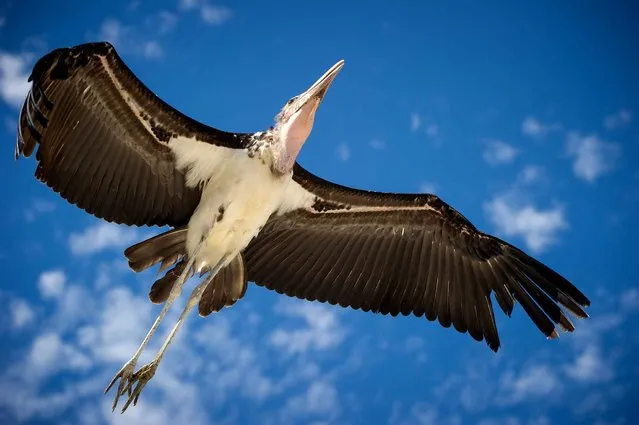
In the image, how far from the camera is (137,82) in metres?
9.61

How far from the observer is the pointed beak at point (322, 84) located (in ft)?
32.6


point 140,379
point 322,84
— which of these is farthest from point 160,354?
point 322,84

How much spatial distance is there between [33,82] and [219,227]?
288 cm

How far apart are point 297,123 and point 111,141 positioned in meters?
2.37

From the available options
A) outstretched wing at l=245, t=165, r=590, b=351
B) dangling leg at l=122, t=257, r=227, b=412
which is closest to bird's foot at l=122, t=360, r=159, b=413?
dangling leg at l=122, t=257, r=227, b=412

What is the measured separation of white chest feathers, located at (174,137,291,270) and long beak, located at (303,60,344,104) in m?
1.05

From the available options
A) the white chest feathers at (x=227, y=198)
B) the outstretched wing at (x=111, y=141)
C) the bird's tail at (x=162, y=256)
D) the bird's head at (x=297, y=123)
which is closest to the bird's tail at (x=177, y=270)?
the bird's tail at (x=162, y=256)

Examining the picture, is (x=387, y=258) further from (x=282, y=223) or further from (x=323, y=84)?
(x=323, y=84)

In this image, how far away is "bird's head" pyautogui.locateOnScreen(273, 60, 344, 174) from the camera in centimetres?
989

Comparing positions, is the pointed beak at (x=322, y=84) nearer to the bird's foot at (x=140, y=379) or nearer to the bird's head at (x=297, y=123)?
the bird's head at (x=297, y=123)

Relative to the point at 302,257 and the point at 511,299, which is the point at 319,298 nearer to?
the point at 302,257

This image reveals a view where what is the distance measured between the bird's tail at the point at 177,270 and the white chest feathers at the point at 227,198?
0.59 feet

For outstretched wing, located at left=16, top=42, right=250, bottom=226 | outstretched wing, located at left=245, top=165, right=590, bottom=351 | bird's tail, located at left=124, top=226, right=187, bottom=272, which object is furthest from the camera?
outstretched wing, located at left=245, top=165, right=590, bottom=351

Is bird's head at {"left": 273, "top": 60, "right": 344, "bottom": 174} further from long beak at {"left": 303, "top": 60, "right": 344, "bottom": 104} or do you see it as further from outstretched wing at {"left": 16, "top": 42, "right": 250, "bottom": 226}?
outstretched wing at {"left": 16, "top": 42, "right": 250, "bottom": 226}
